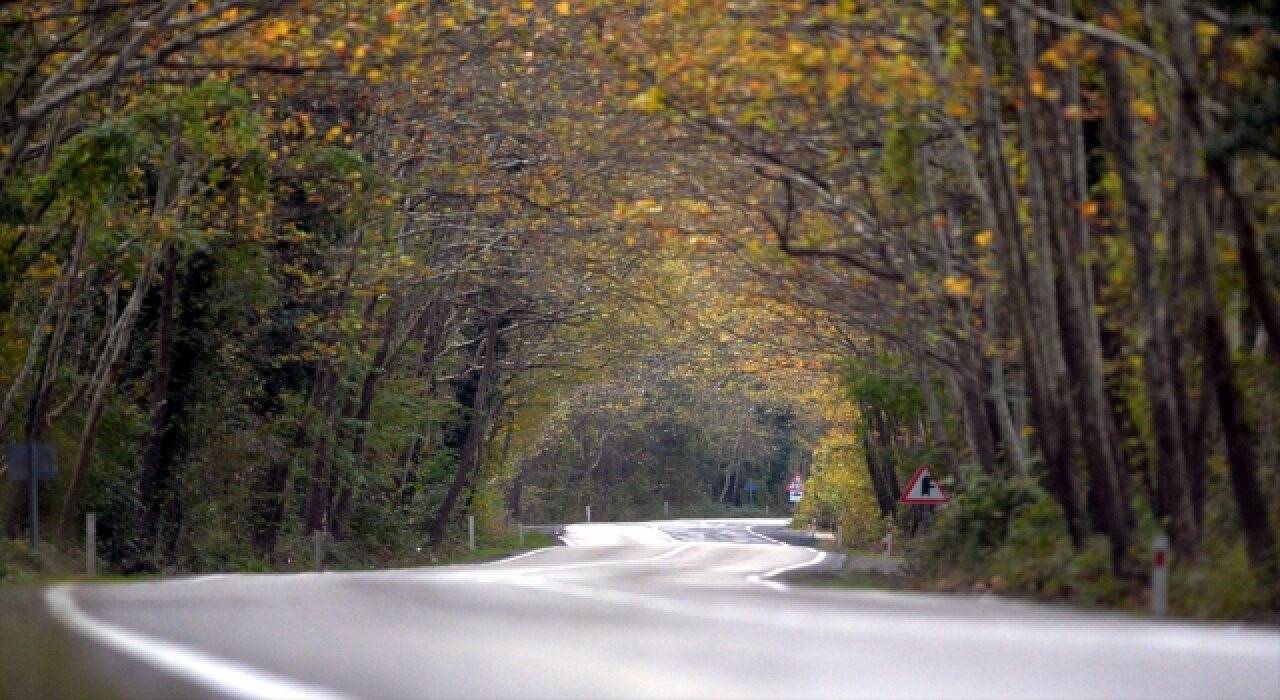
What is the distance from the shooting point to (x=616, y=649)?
34.0 ft

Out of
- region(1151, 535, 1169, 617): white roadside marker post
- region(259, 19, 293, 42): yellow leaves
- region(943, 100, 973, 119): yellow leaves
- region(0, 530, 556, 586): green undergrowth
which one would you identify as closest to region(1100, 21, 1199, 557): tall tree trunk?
region(943, 100, 973, 119): yellow leaves

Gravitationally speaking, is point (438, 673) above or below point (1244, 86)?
below

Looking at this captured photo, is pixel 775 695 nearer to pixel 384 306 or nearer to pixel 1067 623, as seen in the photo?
pixel 1067 623

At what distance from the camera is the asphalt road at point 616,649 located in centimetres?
866

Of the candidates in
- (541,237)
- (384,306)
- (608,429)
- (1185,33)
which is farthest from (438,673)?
(608,429)

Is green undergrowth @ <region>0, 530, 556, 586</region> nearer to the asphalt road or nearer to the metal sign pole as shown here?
the metal sign pole

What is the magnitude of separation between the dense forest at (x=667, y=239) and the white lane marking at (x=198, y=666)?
9.08 meters

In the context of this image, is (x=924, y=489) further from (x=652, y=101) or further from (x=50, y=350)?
(x=50, y=350)

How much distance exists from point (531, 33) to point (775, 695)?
20013mm

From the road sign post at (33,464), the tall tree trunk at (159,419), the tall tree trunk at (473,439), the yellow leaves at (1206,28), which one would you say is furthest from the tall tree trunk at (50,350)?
the tall tree trunk at (473,439)

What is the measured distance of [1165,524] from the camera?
17.6 meters

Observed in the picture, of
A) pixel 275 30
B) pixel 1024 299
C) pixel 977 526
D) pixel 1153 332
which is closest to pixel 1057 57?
pixel 1153 332

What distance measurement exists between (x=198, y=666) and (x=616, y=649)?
2.39m

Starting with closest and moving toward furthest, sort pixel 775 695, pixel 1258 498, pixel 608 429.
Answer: pixel 775 695 → pixel 1258 498 → pixel 608 429
